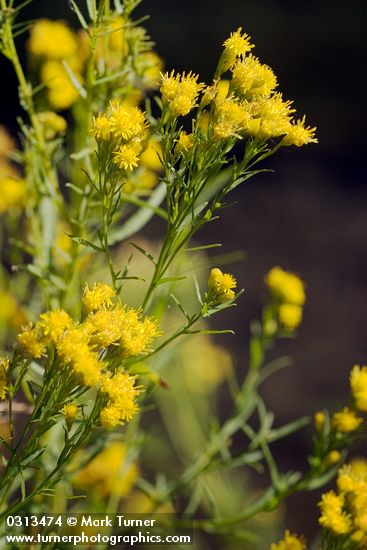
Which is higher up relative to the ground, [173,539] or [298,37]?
[298,37]

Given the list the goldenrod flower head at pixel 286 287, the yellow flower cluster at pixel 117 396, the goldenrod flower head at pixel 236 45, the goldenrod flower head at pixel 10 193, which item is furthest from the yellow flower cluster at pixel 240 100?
the goldenrod flower head at pixel 10 193

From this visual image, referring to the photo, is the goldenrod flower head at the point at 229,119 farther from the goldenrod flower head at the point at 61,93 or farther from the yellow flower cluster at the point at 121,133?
the goldenrod flower head at the point at 61,93

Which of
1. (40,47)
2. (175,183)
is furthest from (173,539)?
(40,47)

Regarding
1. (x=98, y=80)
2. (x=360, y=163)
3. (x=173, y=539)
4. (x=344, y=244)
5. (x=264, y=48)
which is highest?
(x=264, y=48)

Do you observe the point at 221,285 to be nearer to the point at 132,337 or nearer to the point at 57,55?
the point at 132,337

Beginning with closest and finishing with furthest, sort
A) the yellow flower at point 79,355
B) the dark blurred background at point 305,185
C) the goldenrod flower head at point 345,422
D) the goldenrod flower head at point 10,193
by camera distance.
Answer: the yellow flower at point 79,355
the goldenrod flower head at point 345,422
the goldenrod flower head at point 10,193
the dark blurred background at point 305,185

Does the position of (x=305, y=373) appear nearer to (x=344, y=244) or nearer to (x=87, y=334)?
(x=344, y=244)
